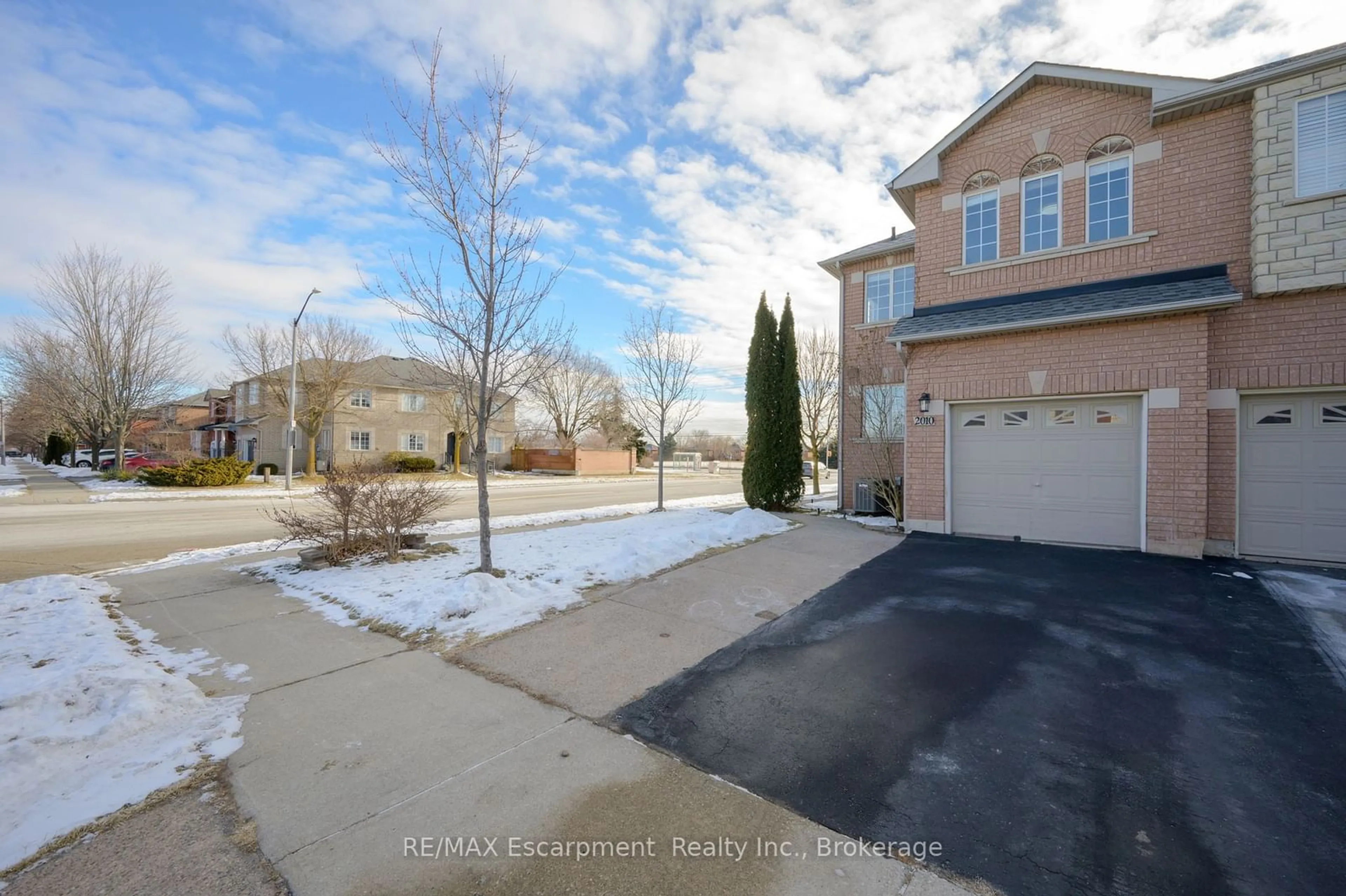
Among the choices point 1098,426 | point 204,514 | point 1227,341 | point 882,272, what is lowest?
point 204,514

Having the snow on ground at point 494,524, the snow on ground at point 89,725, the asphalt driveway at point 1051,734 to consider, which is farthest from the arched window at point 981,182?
the snow on ground at point 89,725

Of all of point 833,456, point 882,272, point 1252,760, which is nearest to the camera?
point 1252,760

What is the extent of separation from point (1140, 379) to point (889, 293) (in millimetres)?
6471

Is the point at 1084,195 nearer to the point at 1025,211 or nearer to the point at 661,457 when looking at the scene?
the point at 1025,211

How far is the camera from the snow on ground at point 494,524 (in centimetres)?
886

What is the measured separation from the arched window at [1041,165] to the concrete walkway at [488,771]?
31.0ft

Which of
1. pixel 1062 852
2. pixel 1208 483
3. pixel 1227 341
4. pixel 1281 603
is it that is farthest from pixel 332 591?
pixel 1227 341

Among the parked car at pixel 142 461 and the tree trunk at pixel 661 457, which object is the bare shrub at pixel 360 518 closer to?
the tree trunk at pixel 661 457

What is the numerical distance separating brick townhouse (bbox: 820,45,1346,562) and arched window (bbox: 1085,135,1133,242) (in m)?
0.03

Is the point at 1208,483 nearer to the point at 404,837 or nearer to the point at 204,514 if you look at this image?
the point at 404,837

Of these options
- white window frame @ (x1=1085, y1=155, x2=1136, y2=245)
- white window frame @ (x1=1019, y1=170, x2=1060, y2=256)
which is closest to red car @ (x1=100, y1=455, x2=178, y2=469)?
white window frame @ (x1=1019, y1=170, x2=1060, y2=256)

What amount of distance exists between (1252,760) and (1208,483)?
275 inches

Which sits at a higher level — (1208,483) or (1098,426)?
(1098,426)

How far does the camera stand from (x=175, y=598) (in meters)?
6.69
